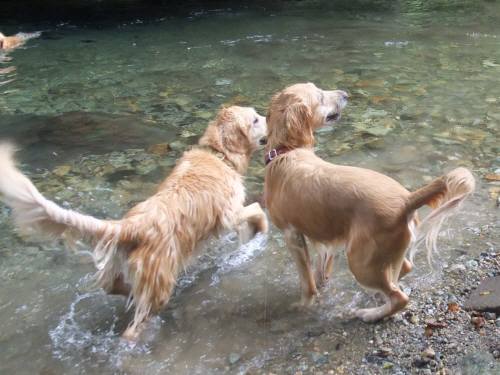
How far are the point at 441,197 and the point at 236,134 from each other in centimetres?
212

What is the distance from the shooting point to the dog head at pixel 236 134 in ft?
15.0

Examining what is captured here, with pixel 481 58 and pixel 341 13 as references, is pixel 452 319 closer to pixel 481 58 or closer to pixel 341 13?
pixel 481 58

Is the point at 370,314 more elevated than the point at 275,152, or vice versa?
the point at 275,152

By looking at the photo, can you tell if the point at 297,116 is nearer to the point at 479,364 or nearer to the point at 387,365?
the point at 387,365

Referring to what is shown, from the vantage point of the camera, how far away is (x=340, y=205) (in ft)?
10.6

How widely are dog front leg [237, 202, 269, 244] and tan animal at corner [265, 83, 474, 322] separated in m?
0.40

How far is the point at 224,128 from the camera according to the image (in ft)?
15.1

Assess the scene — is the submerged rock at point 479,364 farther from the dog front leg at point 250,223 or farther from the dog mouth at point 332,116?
the dog mouth at point 332,116

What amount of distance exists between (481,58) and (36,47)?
9386 millimetres

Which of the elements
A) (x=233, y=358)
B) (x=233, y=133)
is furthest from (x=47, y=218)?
(x=233, y=133)

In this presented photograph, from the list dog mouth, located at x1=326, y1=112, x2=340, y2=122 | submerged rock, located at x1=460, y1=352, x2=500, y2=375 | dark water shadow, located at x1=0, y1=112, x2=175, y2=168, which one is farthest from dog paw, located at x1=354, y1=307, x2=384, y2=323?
dark water shadow, located at x1=0, y1=112, x2=175, y2=168

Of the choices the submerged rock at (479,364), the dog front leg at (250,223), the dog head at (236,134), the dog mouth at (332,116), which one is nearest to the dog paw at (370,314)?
the submerged rock at (479,364)

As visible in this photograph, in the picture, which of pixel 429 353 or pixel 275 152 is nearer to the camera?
pixel 429 353

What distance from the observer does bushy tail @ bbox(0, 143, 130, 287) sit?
3.03m
